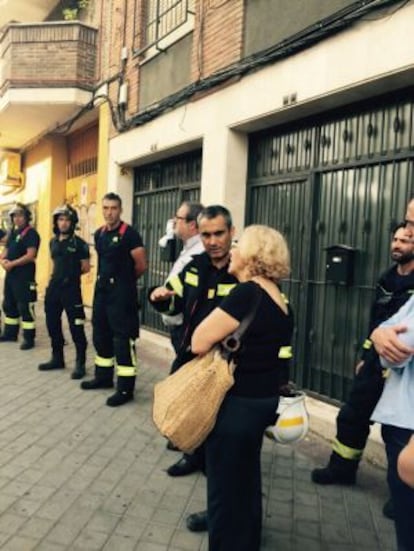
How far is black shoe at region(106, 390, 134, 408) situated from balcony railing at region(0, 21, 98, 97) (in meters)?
7.06

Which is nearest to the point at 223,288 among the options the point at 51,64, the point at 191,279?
the point at 191,279

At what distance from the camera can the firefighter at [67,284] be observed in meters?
6.20

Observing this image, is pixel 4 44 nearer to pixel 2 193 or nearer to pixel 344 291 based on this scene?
pixel 2 193

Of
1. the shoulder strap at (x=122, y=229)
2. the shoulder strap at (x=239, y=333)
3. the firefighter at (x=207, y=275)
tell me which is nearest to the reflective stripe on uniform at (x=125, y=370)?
the shoulder strap at (x=122, y=229)

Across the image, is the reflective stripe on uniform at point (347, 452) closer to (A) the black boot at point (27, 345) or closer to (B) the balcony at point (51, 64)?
(A) the black boot at point (27, 345)

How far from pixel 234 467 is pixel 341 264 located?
283cm

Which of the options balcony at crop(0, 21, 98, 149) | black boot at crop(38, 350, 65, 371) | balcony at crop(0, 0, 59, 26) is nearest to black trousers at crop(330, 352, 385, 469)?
black boot at crop(38, 350, 65, 371)

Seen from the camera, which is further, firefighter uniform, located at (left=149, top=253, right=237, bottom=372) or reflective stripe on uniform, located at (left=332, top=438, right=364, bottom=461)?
reflective stripe on uniform, located at (left=332, top=438, right=364, bottom=461)

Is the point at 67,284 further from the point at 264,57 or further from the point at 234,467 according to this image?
the point at 234,467

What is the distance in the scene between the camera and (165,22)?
830 cm

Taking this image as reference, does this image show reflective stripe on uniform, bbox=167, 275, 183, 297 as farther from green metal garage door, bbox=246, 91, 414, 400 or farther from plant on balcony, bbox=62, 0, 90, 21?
plant on balcony, bbox=62, 0, 90, 21

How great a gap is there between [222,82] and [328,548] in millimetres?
5227

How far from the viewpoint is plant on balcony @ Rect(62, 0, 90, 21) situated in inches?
455

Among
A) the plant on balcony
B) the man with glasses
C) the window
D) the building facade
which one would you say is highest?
the plant on balcony
